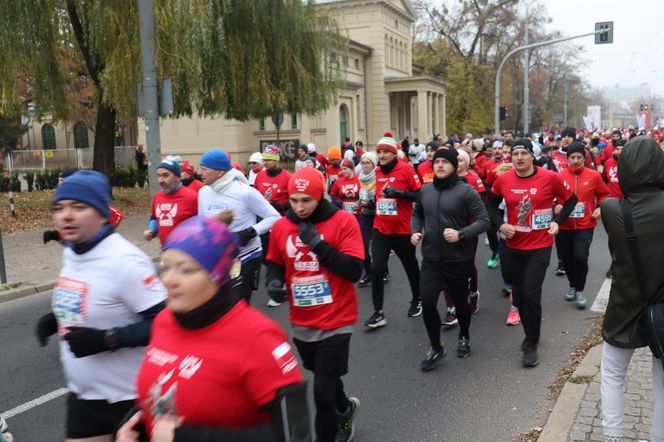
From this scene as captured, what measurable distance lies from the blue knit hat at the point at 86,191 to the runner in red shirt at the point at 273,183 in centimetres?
586

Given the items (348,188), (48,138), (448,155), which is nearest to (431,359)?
(448,155)

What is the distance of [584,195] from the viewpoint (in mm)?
7566

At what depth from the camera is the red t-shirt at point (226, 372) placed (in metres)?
1.93

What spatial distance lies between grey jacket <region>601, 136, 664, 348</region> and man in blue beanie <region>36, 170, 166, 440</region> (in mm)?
2432

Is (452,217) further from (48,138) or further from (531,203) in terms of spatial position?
(48,138)

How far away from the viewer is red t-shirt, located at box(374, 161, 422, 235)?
6.98 m

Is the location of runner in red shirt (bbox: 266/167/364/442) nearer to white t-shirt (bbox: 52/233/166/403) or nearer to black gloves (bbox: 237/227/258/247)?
white t-shirt (bbox: 52/233/166/403)

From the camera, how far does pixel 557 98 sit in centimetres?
8138

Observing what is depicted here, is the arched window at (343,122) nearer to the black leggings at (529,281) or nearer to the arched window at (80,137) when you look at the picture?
the arched window at (80,137)

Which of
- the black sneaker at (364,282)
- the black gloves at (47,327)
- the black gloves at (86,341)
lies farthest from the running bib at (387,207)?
the black gloves at (86,341)

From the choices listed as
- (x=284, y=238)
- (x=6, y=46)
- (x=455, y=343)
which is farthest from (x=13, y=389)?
(x=6, y=46)

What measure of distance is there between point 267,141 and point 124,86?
21.7 meters

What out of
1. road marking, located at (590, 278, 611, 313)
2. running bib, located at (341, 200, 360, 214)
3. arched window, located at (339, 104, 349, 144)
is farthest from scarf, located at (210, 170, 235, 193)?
arched window, located at (339, 104, 349, 144)

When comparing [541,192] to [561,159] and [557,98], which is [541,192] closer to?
[561,159]
